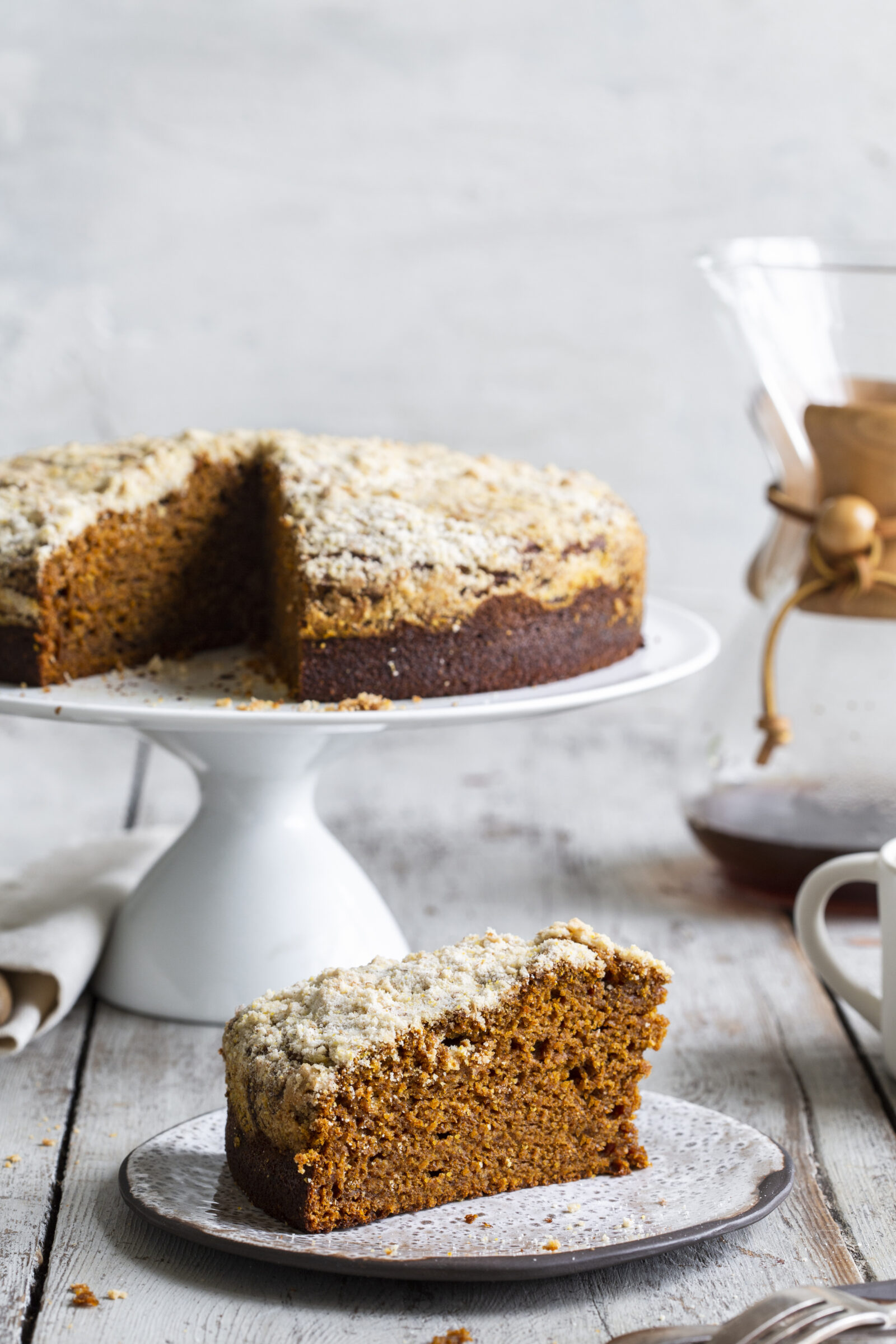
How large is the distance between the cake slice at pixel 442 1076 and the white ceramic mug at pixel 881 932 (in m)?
0.35

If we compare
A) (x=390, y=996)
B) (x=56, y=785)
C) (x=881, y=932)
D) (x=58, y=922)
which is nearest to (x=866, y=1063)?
(x=881, y=932)

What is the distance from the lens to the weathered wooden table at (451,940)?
1282mm

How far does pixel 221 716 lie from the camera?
1.67 m

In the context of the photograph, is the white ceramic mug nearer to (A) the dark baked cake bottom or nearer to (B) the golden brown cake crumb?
(A) the dark baked cake bottom

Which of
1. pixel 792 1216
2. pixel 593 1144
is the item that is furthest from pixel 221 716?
pixel 792 1216

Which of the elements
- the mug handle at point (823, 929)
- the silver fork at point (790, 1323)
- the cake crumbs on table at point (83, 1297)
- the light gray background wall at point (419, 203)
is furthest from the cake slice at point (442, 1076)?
the light gray background wall at point (419, 203)

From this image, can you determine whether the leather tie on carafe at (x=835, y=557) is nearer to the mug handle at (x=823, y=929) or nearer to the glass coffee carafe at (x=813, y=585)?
the glass coffee carafe at (x=813, y=585)

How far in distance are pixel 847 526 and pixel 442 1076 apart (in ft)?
3.82

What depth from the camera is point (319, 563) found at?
1.83 m

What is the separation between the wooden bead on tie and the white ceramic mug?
1.88 feet

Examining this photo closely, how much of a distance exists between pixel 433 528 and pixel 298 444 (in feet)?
1.27

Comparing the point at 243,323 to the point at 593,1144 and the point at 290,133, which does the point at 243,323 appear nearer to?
the point at 290,133

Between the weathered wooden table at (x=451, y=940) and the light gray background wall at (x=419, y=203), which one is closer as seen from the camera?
the weathered wooden table at (x=451, y=940)

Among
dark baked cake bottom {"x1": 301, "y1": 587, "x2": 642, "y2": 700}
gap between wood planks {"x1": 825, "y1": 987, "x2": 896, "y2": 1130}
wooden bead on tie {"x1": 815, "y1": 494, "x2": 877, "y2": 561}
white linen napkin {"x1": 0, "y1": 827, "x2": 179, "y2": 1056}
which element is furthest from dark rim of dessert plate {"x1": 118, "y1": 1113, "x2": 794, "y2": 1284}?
wooden bead on tie {"x1": 815, "y1": 494, "x2": 877, "y2": 561}
